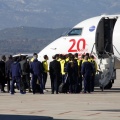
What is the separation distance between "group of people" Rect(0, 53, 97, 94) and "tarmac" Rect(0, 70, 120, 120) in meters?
0.53

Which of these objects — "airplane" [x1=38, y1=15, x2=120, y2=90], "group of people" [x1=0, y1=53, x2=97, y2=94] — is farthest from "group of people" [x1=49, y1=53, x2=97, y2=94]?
"airplane" [x1=38, y1=15, x2=120, y2=90]

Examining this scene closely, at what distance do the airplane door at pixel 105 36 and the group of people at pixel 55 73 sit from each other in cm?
354

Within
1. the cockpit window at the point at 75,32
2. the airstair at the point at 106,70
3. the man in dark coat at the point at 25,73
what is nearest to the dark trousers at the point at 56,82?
the man in dark coat at the point at 25,73

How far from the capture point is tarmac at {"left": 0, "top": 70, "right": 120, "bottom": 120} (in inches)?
1134

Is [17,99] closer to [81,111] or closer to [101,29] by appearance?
[81,111]

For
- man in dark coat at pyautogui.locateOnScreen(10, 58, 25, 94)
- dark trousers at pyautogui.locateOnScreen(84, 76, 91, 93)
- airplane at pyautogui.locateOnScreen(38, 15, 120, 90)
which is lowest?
dark trousers at pyautogui.locateOnScreen(84, 76, 91, 93)

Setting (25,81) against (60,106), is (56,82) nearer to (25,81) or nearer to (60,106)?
(25,81)

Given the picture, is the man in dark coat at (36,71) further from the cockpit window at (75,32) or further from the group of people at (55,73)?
the cockpit window at (75,32)

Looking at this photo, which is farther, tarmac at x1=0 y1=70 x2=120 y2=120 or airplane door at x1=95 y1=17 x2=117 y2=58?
airplane door at x1=95 y1=17 x2=117 y2=58

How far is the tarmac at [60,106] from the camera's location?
1134 inches

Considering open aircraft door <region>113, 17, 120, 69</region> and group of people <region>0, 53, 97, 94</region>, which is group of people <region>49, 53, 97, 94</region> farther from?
open aircraft door <region>113, 17, 120, 69</region>

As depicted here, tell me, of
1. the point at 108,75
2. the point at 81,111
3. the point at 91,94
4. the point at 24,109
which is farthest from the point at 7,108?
the point at 108,75

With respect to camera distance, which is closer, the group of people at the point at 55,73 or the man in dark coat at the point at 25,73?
the group of people at the point at 55,73

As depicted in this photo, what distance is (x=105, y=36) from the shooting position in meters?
45.0
